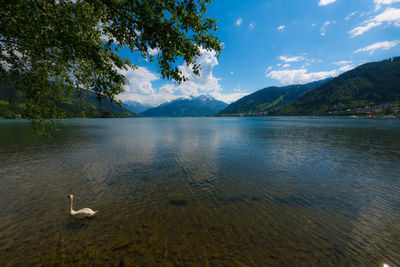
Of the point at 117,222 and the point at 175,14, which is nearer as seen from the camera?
the point at 175,14

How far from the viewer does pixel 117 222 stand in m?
10.5

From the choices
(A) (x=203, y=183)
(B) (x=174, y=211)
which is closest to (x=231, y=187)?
(A) (x=203, y=183)

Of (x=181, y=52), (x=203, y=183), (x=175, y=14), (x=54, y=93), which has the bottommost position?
(x=203, y=183)

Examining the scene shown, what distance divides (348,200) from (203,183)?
43.3 ft

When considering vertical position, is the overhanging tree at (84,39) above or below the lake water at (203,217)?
above

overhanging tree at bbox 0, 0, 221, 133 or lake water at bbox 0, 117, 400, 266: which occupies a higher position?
overhanging tree at bbox 0, 0, 221, 133

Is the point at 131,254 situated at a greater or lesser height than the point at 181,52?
A: lesser

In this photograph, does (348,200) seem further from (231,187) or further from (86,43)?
(86,43)

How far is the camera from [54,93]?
14055 millimetres

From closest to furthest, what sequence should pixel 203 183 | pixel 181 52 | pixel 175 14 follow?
pixel 175 14
pixel 181 52
pixel 203 183

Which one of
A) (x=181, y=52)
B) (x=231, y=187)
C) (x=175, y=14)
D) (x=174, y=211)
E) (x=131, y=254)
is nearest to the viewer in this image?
(x=131, y=254)

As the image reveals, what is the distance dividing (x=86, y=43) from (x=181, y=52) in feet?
18.7

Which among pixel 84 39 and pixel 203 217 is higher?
pixel 84 39

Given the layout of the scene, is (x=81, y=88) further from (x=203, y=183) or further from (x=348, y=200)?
(x=348, y=200)
